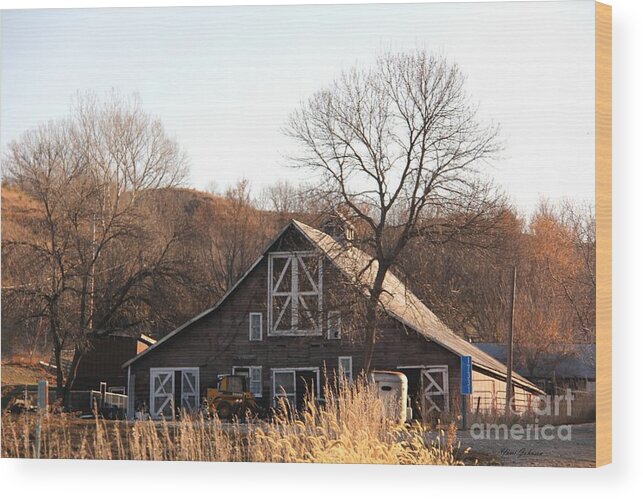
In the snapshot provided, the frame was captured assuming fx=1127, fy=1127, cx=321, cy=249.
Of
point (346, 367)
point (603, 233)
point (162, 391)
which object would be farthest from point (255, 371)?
point (603, 233)

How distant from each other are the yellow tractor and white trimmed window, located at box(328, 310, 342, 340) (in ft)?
5.04

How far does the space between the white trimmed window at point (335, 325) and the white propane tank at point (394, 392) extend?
1130 millimetres

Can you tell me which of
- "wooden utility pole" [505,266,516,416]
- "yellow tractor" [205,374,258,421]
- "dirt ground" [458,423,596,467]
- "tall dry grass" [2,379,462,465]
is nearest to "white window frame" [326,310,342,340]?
"yellow tractor" [205,374,258,421]

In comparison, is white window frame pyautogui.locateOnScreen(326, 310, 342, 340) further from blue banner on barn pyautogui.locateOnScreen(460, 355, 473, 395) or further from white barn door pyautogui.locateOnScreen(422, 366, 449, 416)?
blue banner on barn pyautogui.locateOnScreen(460, 355, 473, 395)

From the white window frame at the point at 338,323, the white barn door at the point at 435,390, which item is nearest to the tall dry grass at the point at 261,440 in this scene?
the white barn door at the point at 435,390

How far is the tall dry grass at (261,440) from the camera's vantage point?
12.8 m

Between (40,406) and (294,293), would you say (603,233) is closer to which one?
(294,293)

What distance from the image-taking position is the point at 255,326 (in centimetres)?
1717

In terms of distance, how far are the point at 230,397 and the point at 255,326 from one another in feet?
3.90

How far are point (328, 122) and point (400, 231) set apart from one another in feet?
6.13

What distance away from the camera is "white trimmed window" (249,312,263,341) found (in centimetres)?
1709

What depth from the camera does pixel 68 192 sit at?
57.2 ft

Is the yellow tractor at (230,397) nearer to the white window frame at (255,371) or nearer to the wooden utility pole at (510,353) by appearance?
the white window frame at (255,371)

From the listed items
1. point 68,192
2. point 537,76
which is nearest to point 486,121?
point 537,76
